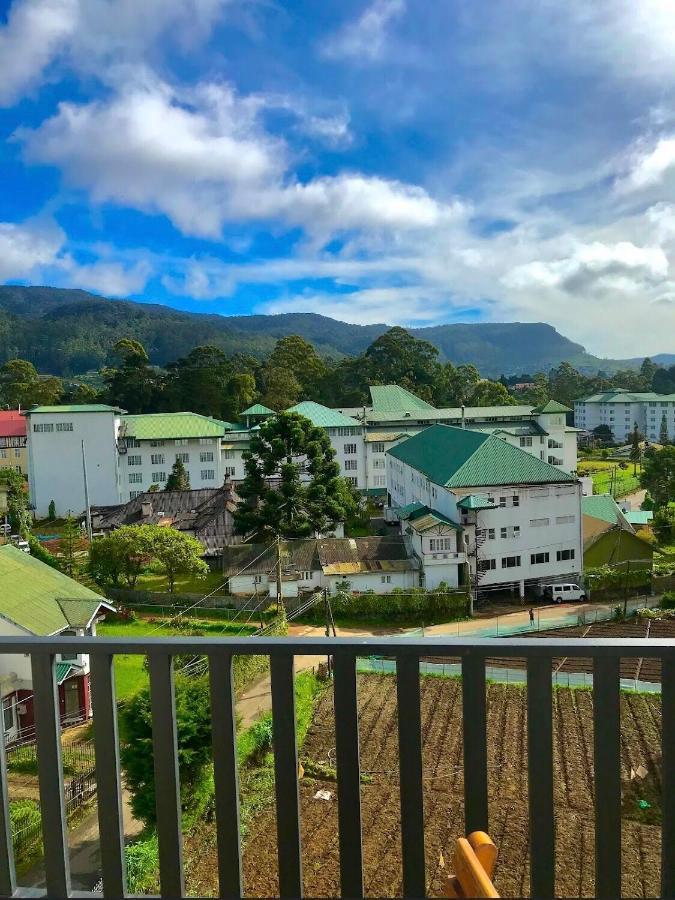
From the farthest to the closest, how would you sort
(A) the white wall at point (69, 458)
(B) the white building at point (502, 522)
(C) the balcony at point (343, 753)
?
(A) the white wall at point (69, 458) → (B) the white building at point (502, 522) → (C) the balcony at point (343, 753)

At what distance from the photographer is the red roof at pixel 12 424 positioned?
83.3ft

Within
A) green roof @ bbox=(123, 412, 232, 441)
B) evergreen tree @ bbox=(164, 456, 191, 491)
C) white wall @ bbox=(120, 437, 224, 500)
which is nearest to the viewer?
evergreen tree @ bbox=(164, 456, 191, 491)

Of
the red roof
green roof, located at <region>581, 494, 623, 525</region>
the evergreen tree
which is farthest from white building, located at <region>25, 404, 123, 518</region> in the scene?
green roof, located at <region>581, 494, 623, 525</region>

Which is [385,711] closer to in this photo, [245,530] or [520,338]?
[245,530]

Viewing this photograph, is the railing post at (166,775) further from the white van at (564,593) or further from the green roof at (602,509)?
the green roof at (602,509)

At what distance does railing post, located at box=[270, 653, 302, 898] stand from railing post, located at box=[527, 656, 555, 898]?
1.30 feet

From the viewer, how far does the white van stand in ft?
46.8

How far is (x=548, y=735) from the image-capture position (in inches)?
43.9

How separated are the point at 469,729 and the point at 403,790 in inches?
6.2

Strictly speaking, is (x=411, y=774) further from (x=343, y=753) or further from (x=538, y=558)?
(x=538, y=558)

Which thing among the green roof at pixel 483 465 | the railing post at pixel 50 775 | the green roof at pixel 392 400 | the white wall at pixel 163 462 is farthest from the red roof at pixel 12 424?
the railing post at pixel 50 775

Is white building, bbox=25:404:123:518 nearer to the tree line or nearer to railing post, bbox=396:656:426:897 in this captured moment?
the tree line

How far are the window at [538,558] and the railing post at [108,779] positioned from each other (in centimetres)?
1420

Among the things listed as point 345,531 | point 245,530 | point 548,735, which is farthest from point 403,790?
point 345,531
